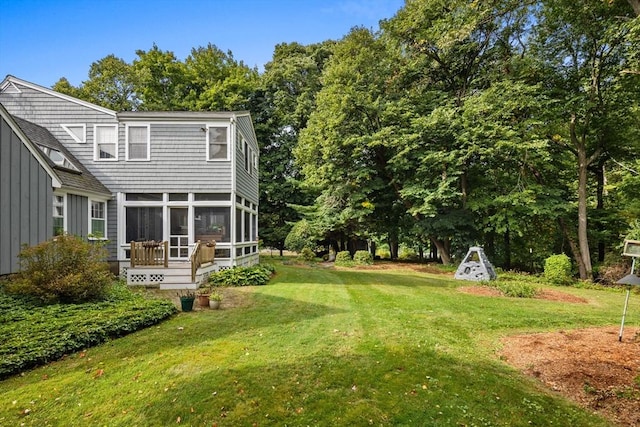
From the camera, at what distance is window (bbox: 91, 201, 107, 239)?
36.0 ft

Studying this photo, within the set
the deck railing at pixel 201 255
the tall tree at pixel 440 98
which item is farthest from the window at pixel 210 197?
the tall tree at pixel 440 98

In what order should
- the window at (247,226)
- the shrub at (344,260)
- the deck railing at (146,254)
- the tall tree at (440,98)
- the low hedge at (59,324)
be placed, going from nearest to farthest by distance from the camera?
the low hedge at (59,324), the deck railing at (146,254), the window at (247,226), the tall tree at (440,98), the shrub at (344,260)

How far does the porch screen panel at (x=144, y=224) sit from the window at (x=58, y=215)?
240cm

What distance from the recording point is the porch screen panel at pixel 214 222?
38.7 feet

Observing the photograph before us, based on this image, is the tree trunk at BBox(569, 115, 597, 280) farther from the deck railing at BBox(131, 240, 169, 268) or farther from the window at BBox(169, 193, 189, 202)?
the deck railing at BBox(131, 240, 169, 268)

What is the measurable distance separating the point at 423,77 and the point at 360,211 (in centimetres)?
821

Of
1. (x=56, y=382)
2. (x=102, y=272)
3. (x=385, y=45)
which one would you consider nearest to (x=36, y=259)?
(x=102, y=272)

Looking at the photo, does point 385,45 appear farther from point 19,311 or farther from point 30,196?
point 19,311

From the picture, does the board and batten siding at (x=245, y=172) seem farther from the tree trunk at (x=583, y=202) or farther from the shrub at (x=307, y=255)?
the tree trunk at (x=583, y=202)

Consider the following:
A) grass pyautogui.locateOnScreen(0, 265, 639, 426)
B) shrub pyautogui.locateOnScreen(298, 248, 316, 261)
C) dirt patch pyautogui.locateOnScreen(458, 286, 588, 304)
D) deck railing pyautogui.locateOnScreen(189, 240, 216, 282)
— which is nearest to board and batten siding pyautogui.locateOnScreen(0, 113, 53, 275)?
deck railing pyautogui.locateOnScreen(189, 240, 216, 282)

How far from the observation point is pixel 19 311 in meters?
5.94

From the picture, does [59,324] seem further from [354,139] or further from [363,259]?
[363,259]

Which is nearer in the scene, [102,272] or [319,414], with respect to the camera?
[319,414]

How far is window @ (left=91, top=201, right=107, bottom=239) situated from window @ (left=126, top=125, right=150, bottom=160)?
204cm
